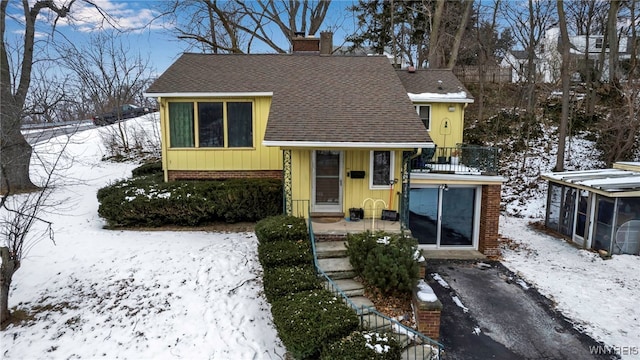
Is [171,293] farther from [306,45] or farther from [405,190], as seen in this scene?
[306,45]

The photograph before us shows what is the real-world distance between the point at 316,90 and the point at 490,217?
6187 mm

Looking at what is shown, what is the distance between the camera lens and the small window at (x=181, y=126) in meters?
11.6

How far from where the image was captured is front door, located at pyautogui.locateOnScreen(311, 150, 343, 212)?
9727 mm

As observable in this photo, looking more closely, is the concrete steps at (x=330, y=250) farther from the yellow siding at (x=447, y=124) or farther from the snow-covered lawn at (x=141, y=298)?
the yellow siding at (x=447, y=124)

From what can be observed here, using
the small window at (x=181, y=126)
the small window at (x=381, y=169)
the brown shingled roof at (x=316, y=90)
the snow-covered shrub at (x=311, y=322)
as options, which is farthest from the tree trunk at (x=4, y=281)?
the small window at (x=381, y=169)

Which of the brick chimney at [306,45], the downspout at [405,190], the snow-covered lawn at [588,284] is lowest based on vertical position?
the snow-covered lawn at [588,284]

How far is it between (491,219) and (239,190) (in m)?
7.10

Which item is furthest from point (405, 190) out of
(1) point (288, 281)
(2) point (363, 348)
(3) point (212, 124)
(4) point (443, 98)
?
(3) point (212, 124)

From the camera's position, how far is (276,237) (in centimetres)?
812

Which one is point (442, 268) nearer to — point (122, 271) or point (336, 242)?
point (336, 242)

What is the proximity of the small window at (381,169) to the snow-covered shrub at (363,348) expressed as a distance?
4.81 m

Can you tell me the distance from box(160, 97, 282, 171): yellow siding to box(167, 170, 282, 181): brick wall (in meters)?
0.11

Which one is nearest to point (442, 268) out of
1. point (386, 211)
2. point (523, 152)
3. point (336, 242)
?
point (386, 211)

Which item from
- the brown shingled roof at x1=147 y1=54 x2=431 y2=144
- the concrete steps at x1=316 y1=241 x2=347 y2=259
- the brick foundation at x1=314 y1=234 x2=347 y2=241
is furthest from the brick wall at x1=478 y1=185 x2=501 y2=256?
the concrete steps at x1=316 y1=241 x2=347 y2=259
